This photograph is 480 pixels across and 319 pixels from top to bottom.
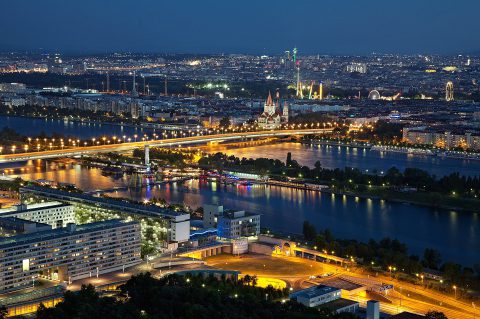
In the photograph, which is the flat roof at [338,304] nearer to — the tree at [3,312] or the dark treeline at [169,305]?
the dark treeline at [169,305]

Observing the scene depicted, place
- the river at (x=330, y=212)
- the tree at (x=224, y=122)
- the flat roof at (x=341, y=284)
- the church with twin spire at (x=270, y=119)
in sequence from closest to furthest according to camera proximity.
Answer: the flat roof at (x=341, y=284), the river at (x=330, y=212), the church with twin spire at (x=270, y=119), the tree at (x=224, y=122)

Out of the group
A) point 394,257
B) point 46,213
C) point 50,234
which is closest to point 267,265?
point 394,257

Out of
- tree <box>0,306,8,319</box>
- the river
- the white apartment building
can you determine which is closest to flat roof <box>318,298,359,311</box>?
the river

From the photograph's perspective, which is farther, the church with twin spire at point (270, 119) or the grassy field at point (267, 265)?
the church with twin spire at point (270, 119)


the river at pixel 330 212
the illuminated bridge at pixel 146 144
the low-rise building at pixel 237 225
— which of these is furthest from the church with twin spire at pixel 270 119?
the low-rise building at pixel 237 225

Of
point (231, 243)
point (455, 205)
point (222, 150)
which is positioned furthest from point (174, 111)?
point (231, 243)

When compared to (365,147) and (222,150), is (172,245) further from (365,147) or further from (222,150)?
(365,147)

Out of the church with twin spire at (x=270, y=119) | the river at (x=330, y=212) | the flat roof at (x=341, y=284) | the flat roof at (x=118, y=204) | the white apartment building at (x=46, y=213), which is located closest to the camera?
the flat roof at (x=341, y=284)
